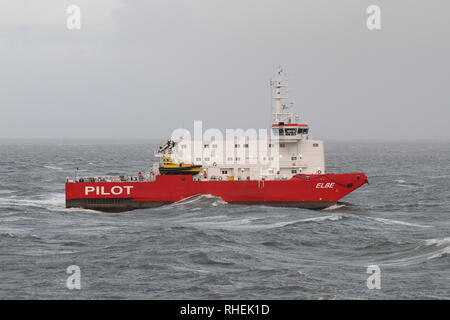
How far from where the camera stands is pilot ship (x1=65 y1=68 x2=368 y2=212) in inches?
1805

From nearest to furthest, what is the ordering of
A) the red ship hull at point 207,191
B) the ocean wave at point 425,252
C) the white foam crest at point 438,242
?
1. the ocean wave at point 425,252
2. the white foam crest at point 438,242
3. the red ship hull at point 207,191

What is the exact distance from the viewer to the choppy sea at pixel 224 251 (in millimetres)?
24312

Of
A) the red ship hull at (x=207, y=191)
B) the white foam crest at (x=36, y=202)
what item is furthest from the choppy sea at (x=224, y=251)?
the red ship hull at (x=207, y=191)

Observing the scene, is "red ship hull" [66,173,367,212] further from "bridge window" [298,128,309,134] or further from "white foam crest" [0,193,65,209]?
"bridge window" [298,128,309,134]

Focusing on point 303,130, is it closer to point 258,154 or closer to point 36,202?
point 258,154

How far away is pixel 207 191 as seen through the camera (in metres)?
46.0

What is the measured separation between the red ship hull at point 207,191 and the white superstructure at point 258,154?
1.30 m

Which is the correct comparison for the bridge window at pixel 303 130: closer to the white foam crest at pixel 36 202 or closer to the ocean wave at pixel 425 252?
the ocean wave at pixel 425 252

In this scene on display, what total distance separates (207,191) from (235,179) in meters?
2.24

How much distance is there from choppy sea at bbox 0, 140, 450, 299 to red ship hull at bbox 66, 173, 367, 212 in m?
0.85

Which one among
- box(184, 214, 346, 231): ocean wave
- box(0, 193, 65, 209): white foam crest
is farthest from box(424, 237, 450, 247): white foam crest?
box(0, 193, 65, 209): white foam crest

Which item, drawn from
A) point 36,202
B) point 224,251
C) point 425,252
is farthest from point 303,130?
point 36,202
